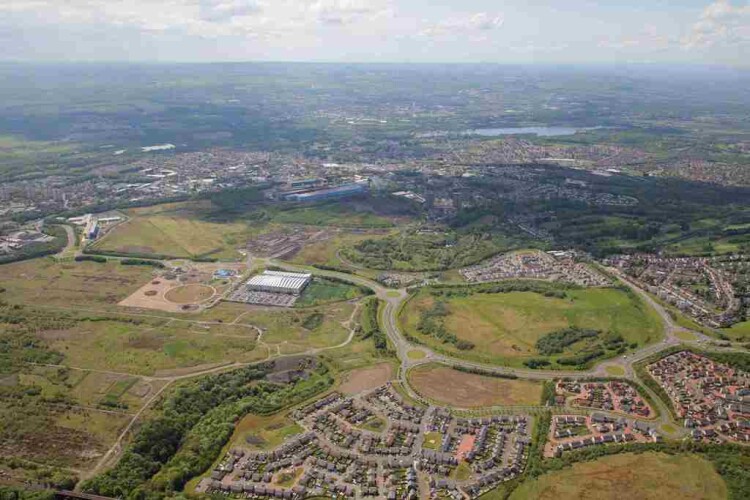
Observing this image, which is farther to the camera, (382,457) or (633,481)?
(382,457)

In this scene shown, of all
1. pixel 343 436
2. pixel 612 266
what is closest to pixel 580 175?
pixel 612 266

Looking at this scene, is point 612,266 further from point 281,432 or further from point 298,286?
point 281,432

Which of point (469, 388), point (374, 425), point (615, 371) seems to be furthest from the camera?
point (615, 371)

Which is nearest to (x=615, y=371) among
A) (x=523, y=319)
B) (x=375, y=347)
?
(x=523, y=319)

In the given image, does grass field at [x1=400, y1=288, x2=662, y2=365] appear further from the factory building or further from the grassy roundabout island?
the factory building

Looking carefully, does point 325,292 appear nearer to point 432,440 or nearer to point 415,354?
point 415,354

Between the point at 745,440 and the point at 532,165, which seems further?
the point at 532,165
